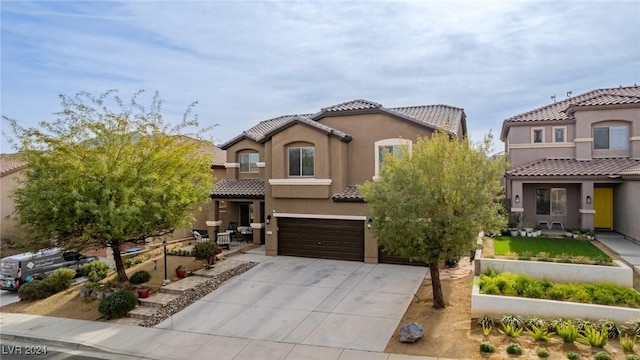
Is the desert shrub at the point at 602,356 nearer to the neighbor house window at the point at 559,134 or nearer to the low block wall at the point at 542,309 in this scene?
the low block wall at the point at 542,309

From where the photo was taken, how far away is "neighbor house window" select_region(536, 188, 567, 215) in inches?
851

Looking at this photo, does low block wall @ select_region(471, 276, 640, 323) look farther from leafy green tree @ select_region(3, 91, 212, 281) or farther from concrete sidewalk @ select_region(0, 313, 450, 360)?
leafy green tree @ select_region(3, 91, 212, 281)

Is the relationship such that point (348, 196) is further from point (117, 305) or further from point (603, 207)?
point (603, 207)

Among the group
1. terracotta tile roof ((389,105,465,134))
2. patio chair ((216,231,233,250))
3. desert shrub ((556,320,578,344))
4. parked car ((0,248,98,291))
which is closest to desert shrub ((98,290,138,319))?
parked car ((0,248,98,291))

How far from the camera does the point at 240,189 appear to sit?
73.7 feet

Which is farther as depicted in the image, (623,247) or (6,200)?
(6,200)

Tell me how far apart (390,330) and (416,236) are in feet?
8.89

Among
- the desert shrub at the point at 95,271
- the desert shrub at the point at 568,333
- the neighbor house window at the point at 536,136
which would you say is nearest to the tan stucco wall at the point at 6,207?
the desert shrub at the point at 95,271

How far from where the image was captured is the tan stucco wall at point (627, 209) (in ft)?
57.2

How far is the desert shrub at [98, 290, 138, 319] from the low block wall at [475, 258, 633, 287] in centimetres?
1182

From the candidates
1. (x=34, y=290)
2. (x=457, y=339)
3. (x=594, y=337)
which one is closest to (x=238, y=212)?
(x=34, y=290)

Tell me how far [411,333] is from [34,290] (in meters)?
14.9

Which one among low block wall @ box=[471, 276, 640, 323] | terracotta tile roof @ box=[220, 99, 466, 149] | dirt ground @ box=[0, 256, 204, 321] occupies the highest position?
terracotta tile roof @ box=[220, 99, 466, 149]

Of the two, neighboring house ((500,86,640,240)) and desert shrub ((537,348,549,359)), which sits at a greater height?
neighboring house ((500,86,640,240))
